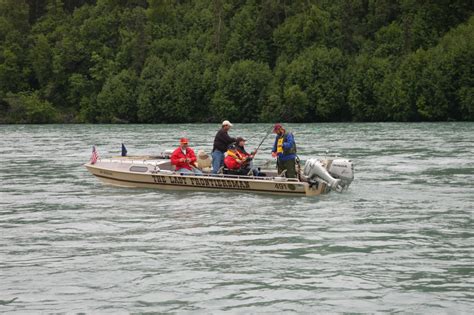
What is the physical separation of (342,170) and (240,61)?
238ft

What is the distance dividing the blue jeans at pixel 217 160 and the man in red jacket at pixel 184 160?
1.68 feet

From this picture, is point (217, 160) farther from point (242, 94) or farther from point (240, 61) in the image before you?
point (240, 61)

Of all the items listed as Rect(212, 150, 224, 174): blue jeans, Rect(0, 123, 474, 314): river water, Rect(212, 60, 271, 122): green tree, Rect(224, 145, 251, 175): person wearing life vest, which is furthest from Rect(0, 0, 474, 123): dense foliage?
Rect(0, 123, 474, 314): river water

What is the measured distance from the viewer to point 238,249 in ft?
50.0

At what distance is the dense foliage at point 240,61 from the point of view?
7900 cm

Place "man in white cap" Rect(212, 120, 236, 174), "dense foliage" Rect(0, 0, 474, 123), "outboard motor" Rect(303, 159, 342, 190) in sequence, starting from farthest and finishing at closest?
"dense foliage" Rect(0, 0, 474, 123), "man in white cap" Rect(212, 120, 236, 174), "outboard motor" Rect(303, 159, 342, 190)

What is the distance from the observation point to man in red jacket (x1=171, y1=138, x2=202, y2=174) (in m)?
23.7

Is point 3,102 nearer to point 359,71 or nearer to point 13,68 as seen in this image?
point 13,68

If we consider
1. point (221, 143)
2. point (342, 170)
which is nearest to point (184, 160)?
point (221, 143)

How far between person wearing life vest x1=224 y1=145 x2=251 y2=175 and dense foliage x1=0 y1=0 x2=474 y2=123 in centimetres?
5163

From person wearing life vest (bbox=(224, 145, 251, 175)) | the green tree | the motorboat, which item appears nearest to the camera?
the motorboat

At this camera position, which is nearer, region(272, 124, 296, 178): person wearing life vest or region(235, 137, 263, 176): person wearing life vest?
region(272, 124, 296, 178): person wearing life vest

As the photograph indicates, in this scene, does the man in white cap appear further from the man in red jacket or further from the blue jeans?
the man in red jacket

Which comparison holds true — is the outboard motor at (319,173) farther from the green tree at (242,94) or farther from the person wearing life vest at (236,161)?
the green tree at (242,94)
